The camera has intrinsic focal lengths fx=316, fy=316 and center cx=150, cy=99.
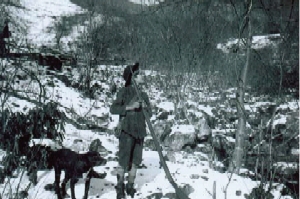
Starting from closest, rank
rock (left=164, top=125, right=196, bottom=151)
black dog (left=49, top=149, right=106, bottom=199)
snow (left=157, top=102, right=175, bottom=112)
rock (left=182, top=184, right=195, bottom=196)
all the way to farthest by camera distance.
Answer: black dog (left=49, top=149, right=106, bottom=199) → rock (left=182, top=184, right=195, bottom=196) → rock (left=164, top=125, right=196, bottom=151) → snow (left=157, top=102, right=175, bottom=112)

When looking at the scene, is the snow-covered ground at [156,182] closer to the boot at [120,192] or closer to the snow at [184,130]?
the boot at [120,192]

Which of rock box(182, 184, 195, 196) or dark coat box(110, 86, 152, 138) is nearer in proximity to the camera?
dark coat box(110, 86, 152, 138)

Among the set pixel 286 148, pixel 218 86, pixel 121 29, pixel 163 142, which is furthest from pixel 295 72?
pixel 121 29

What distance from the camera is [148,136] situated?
10.3 metres

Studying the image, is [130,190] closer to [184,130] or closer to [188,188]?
[188,188]

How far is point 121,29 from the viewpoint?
18.7m

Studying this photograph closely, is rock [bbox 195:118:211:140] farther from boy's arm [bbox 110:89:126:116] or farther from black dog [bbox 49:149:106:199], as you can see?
black dog [bbox 49:149:106:199]

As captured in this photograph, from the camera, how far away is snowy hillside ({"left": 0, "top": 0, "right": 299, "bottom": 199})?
4.71 metres

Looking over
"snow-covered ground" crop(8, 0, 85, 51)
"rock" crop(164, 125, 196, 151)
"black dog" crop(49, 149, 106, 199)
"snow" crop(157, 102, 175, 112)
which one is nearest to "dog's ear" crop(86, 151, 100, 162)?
"black dog" crop(49, 149, 106, 199)

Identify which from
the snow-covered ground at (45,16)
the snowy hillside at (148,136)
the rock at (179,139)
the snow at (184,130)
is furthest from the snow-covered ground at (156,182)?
the snow-covered ground at (45,16)

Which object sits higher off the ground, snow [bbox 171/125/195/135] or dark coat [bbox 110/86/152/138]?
dark coat [bbox 110/86/152/138]

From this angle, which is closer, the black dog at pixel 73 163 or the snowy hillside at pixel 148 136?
the black dog at pixel 73 163

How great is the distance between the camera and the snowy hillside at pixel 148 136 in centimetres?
471

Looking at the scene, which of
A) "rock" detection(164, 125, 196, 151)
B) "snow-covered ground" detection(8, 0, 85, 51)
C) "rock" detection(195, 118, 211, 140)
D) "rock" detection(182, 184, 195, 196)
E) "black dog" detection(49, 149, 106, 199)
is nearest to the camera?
"black dog" detection(49, 149, 106, 199)
